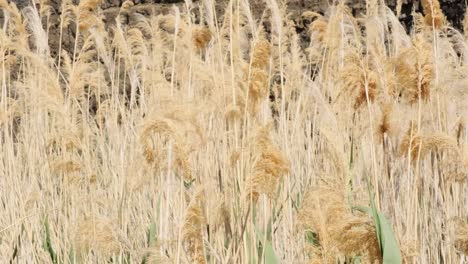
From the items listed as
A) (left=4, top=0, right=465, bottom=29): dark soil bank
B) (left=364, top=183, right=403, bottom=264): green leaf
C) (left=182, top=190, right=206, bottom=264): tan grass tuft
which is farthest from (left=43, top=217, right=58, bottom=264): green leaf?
(left=4, top=0, right=465, bottom=29): dark soil bank

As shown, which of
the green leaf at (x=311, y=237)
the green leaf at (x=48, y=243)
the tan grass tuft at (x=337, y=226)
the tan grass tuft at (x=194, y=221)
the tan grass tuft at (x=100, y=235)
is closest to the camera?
the tan grass tuft at (x=337, y=226)

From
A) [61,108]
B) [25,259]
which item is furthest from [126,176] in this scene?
[25,259]

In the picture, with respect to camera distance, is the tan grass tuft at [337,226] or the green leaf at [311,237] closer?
the tan grass tuft at [337,226]

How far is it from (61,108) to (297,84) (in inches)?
59.6

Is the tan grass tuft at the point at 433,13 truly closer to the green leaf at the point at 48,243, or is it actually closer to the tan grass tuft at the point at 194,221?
the tan grass tuft at the point at 194,221

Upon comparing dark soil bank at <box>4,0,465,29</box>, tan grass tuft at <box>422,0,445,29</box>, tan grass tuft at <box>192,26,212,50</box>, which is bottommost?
tan grass tuft at <box>192,26,212,50</box>

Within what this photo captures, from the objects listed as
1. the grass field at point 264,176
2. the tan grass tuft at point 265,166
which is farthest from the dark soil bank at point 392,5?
the tan grass tuft at point 265,166

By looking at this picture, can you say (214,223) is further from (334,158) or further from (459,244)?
(459,244)

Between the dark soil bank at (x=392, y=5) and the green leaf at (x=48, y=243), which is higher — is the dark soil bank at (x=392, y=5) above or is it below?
above

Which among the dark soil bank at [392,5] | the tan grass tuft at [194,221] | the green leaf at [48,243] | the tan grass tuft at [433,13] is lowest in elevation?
the green leaf at [48,243]

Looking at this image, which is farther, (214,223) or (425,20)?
(425,20)

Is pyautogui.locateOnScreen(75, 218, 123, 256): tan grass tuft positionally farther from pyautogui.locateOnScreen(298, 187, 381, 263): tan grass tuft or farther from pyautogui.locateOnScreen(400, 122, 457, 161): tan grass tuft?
pyautogui.locateOnScreen(400, 122, 457, 161): tan grass tuft

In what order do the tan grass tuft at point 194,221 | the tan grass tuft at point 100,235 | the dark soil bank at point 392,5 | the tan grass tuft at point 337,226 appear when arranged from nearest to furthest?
the tan grass tuft at point 337,226 → the tan grass tuft at point 194,221 → the tan grass tuft at point 100,235 → the dark soil bank at point 392,5

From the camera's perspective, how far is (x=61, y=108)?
97.7 inches
